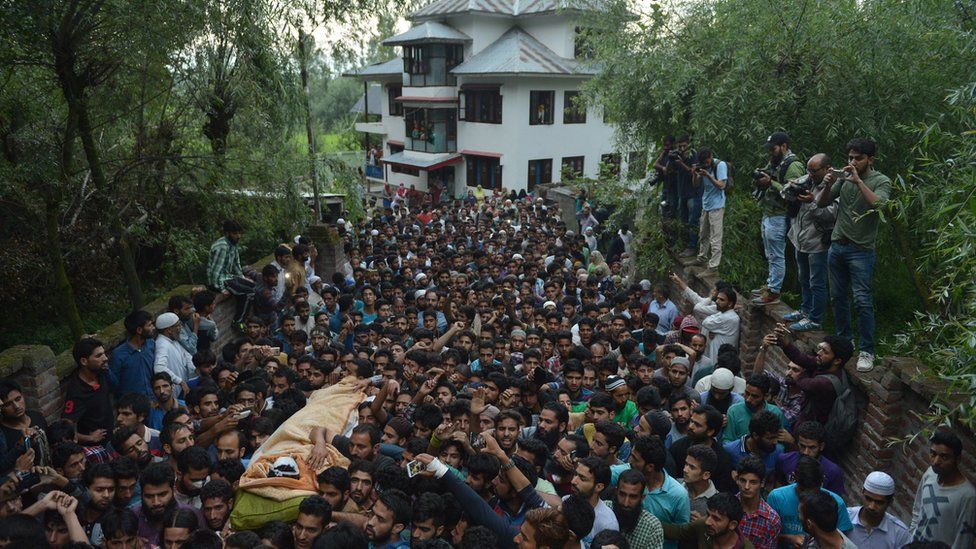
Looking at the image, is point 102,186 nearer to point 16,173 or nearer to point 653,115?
point 16,173

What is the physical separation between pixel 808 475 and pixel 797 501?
0.76ft

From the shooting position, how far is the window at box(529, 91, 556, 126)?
91.3 ft

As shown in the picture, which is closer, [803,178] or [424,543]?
[424,543]

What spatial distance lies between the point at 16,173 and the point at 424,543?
6760 millimetres

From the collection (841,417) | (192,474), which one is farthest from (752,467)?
(192,474)

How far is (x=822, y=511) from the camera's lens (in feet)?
13.2

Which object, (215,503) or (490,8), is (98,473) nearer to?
(215,503)

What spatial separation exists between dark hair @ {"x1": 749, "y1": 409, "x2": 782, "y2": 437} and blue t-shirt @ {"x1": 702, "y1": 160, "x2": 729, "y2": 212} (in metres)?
4.49

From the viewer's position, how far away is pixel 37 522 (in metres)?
3.93

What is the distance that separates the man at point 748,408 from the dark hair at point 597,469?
66.7 inches

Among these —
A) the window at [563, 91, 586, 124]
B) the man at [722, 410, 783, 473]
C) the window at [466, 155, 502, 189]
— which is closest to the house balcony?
the window at [466, 155, 502, 189]

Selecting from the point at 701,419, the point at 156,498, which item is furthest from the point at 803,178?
the point at 156,498

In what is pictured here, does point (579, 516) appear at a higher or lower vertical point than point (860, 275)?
lower

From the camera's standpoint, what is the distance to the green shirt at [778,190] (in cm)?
727
